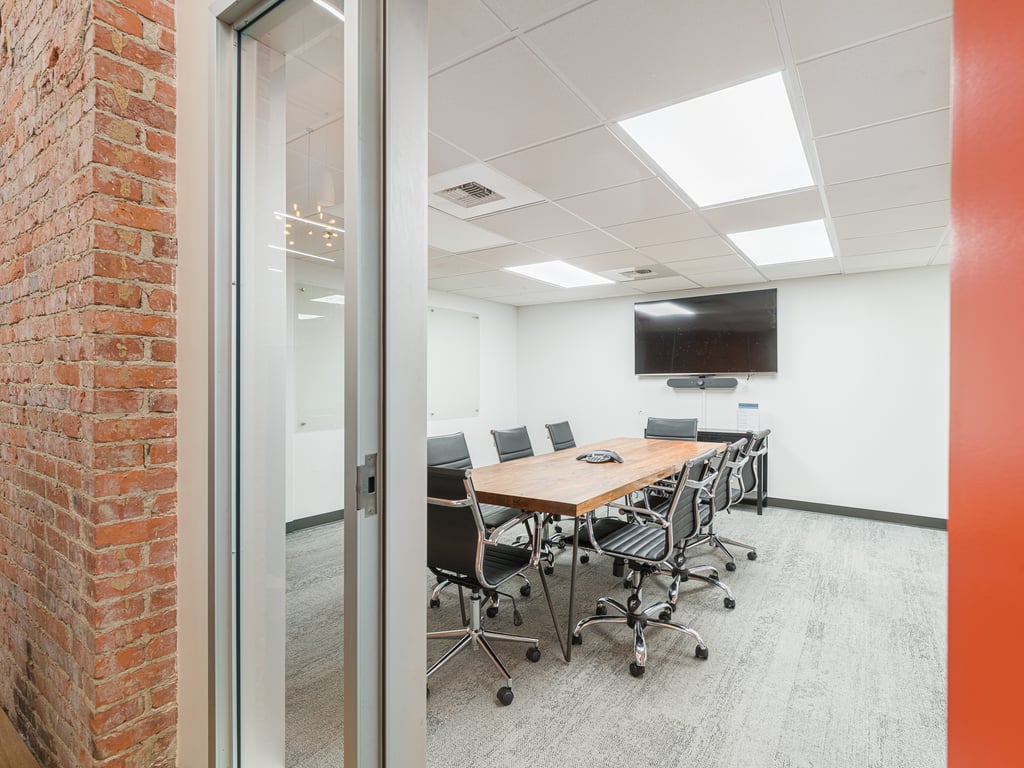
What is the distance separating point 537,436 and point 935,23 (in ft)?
20.4

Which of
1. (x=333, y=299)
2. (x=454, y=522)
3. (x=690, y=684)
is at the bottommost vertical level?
(x=690, y=684)


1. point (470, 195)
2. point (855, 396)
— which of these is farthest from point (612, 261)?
point (855, 396)

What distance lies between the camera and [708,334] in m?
6.01

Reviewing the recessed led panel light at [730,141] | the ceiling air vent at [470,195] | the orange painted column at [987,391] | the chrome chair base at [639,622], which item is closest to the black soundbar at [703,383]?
the recessed led panel light at [730,141]

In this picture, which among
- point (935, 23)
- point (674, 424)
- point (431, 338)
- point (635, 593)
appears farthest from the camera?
point (431, 338)

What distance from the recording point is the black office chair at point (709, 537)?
3.10m

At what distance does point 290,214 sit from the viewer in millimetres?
1384

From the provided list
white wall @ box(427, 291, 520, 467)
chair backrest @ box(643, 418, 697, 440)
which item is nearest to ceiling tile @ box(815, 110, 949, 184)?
chair backrest @ box(643, 418, 697, 440)

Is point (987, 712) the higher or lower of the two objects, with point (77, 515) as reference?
higher

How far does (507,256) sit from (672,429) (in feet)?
8.41

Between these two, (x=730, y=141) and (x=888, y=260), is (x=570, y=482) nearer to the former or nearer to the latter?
(x=730, y=141)

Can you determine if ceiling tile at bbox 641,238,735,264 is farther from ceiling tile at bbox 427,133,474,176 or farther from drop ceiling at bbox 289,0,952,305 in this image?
ceiling tile at bbox 427,133,474,176

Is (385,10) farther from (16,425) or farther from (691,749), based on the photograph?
(691,749)

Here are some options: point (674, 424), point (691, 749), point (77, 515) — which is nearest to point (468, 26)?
point (77, 515)
